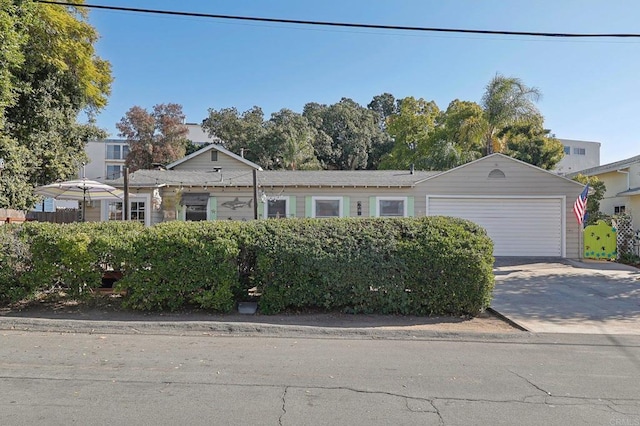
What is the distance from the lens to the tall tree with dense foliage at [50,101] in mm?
16891

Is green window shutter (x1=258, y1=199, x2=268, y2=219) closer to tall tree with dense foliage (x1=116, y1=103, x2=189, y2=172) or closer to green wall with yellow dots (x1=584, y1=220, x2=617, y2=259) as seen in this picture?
green wall with yellow dots (x1=584, y1=220, x2=617, y2=259)

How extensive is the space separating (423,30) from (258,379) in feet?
23.8

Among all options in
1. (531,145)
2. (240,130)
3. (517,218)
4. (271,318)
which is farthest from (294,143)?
(271,318)

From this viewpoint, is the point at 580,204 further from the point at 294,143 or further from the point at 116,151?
the point at 116,151

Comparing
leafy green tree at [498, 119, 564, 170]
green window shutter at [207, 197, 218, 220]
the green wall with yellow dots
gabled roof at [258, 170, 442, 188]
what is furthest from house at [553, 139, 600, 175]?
green window shutter at [207, 197, 218, 220]

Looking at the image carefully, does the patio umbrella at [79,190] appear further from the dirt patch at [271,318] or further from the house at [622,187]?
the house at [622,187]

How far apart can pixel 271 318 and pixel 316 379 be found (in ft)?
8.70

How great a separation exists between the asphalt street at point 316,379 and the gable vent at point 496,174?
10.4 meters

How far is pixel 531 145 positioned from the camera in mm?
26797

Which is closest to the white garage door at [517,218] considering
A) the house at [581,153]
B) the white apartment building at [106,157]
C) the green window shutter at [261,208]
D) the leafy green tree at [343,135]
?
the green window shutter at [261,208]

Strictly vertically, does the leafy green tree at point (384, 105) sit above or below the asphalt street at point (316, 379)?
above

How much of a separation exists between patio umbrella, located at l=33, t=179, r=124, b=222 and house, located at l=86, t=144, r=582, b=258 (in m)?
2.01

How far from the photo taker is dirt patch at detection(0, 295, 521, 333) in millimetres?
6730

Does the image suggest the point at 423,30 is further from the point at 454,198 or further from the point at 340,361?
the point at 454,198
